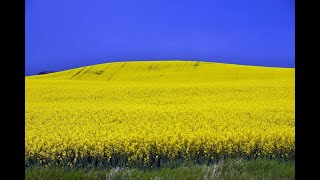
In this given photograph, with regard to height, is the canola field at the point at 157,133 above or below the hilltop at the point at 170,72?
below

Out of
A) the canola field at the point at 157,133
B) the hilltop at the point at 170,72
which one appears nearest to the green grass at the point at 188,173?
the canola field at the point at 157,133

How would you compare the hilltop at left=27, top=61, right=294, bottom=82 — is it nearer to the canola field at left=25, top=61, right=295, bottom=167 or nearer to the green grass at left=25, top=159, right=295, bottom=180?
the canola field at left=25, top=61, right=295, bottom=167

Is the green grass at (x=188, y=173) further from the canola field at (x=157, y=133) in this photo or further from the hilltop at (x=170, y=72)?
the hilltop at (x=170, y=72)

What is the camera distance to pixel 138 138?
25.7 feet

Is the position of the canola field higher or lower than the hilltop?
lower

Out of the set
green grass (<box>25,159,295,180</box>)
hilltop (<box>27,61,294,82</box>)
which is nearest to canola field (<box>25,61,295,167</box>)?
green grass (<box>25,159,295,180</box>)

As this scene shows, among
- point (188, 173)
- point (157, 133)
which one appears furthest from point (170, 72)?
point (188, 173)

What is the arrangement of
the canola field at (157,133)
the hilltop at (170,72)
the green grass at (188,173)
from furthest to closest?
the hilltop at (170,72) < the canola field at (157,133) < the green grass at (188,173)

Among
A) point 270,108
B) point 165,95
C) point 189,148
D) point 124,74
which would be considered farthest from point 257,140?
point 124,74

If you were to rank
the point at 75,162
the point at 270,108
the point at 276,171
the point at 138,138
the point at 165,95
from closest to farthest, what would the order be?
1. the point at 276,171
2. the point at 75,162
3. the point at 138,138
4. the point at 270,108
5. the point at 165,95

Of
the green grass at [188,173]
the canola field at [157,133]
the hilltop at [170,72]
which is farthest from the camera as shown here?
the hilltop at [170,72]
